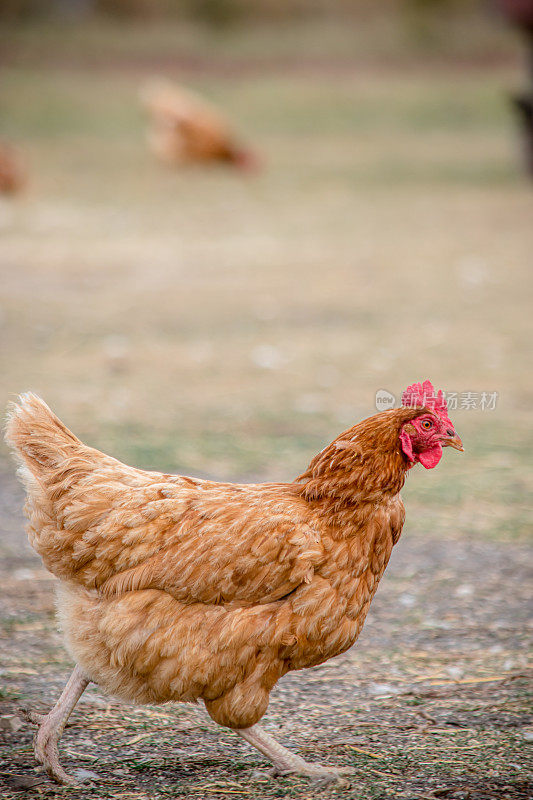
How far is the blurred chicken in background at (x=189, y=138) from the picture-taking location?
44.0 feet

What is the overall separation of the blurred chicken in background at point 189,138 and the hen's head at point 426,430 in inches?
436

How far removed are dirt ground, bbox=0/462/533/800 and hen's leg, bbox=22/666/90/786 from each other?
37 millimetres

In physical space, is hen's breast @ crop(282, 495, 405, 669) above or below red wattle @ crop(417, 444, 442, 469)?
below

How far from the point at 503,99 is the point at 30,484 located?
55.2ft

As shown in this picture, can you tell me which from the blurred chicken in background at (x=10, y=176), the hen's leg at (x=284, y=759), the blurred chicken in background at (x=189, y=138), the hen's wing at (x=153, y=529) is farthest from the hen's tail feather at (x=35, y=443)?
the blurred chicken in background at (x=189, y=138)

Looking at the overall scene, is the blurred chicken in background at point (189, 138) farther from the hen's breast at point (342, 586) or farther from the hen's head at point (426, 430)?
the hen's breast at point (342, 586)

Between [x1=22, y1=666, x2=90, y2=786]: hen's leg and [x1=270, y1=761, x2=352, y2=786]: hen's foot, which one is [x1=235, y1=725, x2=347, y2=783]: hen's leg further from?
[x1=22, y1=666, x2=90, y2=786]: hen's leg

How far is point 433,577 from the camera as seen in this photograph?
3881 millimetres

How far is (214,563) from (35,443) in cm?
58

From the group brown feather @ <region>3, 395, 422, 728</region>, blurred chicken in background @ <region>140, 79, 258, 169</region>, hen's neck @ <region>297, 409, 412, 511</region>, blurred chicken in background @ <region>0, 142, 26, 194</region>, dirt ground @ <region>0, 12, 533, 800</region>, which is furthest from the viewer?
blurred chicken in background @ <region>140, 79, 258, 169</region>

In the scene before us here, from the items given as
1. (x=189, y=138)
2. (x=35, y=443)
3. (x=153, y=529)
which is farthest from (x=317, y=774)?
(x=189, y=138)

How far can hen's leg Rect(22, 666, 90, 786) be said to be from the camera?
2568 millimetres

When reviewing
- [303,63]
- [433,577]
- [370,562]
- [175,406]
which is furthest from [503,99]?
[370,562]

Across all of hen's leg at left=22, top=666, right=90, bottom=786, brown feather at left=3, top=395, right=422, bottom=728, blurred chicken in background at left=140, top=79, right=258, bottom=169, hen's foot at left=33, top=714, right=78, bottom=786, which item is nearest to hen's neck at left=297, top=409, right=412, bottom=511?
brown feather at left=3, top=395, right=422, bottom=728
